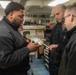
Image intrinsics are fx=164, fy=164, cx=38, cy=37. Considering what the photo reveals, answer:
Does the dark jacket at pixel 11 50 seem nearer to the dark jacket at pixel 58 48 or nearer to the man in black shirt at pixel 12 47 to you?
the man in black shirt at pixel 12 47

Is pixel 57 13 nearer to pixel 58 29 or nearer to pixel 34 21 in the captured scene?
pixel 58 29

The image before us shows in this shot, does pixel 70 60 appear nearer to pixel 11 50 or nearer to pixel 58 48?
pixel 11 50

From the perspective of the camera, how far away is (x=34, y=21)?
867cm

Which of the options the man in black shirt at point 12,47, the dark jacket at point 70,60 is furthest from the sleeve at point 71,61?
the man in black shirt at point 12,47

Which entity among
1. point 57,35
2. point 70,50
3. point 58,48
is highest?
point 70,50

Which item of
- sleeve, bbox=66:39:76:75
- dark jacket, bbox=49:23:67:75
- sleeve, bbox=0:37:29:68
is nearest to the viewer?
sleeve, bbox=66:39:76:75

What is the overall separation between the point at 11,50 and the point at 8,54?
7 cm

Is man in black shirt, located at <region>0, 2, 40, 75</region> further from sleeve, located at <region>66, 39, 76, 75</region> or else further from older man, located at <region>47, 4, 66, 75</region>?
older man, located at <region>47, 4, 66, 75</region>

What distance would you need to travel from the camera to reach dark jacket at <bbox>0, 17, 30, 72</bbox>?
1901mm

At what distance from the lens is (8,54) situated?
1921mm

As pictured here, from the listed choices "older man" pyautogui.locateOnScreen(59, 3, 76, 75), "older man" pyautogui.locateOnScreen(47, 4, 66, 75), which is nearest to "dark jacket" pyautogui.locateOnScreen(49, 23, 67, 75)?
"older man" pyautogui.locateOnScreen(47, 4, 66, 75)

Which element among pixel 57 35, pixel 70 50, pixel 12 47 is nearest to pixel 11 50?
pixel 12 47

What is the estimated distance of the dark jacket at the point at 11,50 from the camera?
1.90m

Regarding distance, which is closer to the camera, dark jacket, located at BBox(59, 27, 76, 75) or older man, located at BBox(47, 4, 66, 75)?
dark jacket, located at BBox(59, 27, 76, 75)
